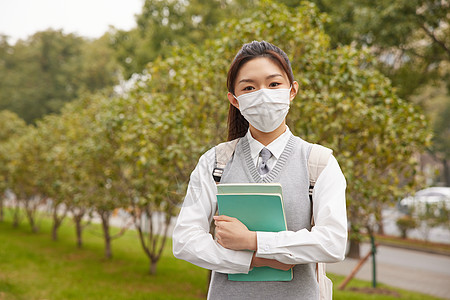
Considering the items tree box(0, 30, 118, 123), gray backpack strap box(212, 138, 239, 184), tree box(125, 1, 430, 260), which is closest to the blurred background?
tree box(125, 1, 430, 260)

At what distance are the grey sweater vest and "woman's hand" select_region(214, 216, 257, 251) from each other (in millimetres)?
210

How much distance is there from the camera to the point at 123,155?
585cm

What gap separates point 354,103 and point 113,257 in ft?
26.9

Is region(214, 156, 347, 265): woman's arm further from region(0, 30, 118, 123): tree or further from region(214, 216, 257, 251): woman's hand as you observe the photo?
region(0, 30, 118, 123): tree

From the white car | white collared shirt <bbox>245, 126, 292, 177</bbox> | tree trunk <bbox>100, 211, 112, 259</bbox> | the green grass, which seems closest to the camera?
white collared shirt <bbox>245, 126, 292, 177</bbox>

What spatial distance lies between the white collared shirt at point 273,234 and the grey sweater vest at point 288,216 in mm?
58

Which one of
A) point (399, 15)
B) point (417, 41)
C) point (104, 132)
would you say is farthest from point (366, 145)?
point (417, 41)

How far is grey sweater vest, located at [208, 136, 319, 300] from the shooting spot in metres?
1.75

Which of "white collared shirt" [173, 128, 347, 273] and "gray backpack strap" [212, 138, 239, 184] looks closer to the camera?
"white collared shirt" [173, 128, 347, 273]

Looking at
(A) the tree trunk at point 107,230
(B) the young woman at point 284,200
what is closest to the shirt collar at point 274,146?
(B) the young woman at point 284,200

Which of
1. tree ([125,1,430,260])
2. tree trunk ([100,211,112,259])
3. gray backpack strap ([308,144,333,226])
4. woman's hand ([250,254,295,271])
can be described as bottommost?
tree trunk ([100,211,112,259])

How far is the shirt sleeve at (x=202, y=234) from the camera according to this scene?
1682mm

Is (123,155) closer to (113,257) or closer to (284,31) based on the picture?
(284,31)

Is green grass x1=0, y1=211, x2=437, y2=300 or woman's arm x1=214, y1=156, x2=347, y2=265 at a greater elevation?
woman's arm x1=214, y1=156, x2=347, y2=265
